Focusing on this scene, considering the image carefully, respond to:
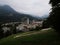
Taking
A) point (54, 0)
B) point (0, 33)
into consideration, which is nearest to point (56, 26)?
point (54, 0)

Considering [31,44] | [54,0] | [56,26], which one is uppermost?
[54,0]

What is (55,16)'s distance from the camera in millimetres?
22703

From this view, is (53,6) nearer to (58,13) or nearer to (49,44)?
(58,13)

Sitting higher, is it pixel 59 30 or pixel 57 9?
pixel 57 9

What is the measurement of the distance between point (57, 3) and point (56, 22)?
10.2ft

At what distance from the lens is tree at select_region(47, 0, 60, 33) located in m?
22.6

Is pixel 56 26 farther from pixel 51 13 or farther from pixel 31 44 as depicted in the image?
pixel 31 44

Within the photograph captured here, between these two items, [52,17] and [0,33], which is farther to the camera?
[0,33]

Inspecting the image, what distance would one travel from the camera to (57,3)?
2411cm

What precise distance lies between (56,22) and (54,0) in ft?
11.5

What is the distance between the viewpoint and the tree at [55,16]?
22562mm

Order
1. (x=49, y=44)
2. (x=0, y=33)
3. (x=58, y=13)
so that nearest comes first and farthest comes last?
1. (x=49, y=44)
2. (x=58, y=13)
3. (x=0, y=33)

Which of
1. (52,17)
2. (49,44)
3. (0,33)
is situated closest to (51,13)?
(52,17)

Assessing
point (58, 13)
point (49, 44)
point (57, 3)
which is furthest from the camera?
point (57, 3)
